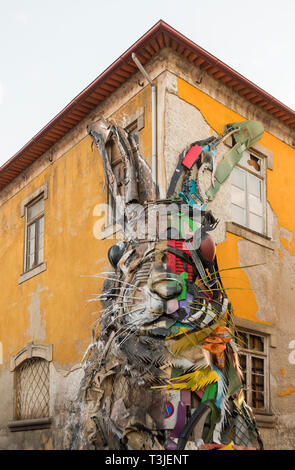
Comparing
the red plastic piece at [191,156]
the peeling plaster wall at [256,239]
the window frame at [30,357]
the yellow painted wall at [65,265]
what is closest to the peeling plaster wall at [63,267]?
the yellow painted wall at [65,265]

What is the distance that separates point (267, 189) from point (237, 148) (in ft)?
3.87

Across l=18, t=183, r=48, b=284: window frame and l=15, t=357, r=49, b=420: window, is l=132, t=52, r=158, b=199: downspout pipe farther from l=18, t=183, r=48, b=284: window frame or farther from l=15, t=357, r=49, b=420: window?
l=15, t=357, r=49, b=420: window

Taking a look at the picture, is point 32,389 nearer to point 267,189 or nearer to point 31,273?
point 31,273

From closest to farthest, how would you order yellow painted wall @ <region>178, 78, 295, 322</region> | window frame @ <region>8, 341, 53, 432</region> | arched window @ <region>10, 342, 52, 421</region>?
yellow painted wall @ <region>178, 78, 295, 322</region> → window frame @ <region>8, 341, 53, 432</region> → arched window @ <region>10, 342, 52, 421</region>

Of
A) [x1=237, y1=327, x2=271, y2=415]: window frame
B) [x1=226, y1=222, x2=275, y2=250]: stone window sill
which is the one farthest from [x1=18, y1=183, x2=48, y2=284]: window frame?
[x1=237, y1=327, x2=271, y2=415]: window frame

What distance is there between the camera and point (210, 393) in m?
8.98

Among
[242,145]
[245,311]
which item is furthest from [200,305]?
[242,145]

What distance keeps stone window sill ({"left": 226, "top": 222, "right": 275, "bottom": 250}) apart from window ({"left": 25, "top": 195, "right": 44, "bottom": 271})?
4.46m

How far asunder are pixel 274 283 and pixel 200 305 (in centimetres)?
286

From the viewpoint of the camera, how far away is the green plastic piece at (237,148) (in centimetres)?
1080

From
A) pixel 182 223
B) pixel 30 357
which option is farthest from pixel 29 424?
pixel 182 223

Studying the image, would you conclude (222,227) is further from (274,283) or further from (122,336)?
(122,336)

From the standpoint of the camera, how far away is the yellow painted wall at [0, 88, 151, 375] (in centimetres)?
1123

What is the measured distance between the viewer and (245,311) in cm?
1077
